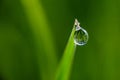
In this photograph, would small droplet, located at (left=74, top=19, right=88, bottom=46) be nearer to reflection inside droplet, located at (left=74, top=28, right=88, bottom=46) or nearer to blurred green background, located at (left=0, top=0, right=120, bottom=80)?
reflection inside droplet, located at (left=74, top=28, right=88, bottom=46)

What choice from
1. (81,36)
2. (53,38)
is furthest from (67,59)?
(53,38)

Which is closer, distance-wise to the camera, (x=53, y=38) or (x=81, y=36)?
(x=81, y=36)

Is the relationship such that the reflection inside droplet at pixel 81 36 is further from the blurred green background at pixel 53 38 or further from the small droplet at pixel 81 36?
the blurred green background at pixel 53 38

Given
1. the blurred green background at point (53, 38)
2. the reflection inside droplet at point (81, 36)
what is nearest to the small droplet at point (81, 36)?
the reflection inside droplet at point (81, 36)

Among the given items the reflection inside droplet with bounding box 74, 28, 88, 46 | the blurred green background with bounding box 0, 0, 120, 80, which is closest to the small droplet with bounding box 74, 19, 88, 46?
the reflection inside droplet with bounding box 74, 28, 88, 46

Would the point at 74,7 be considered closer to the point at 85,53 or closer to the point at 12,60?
the point at 85,53

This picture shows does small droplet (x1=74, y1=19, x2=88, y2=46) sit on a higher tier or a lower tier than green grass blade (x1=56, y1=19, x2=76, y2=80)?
higher

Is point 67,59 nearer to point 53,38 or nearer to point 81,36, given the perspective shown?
point 81,36

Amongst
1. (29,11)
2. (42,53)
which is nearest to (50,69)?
(42,53)
